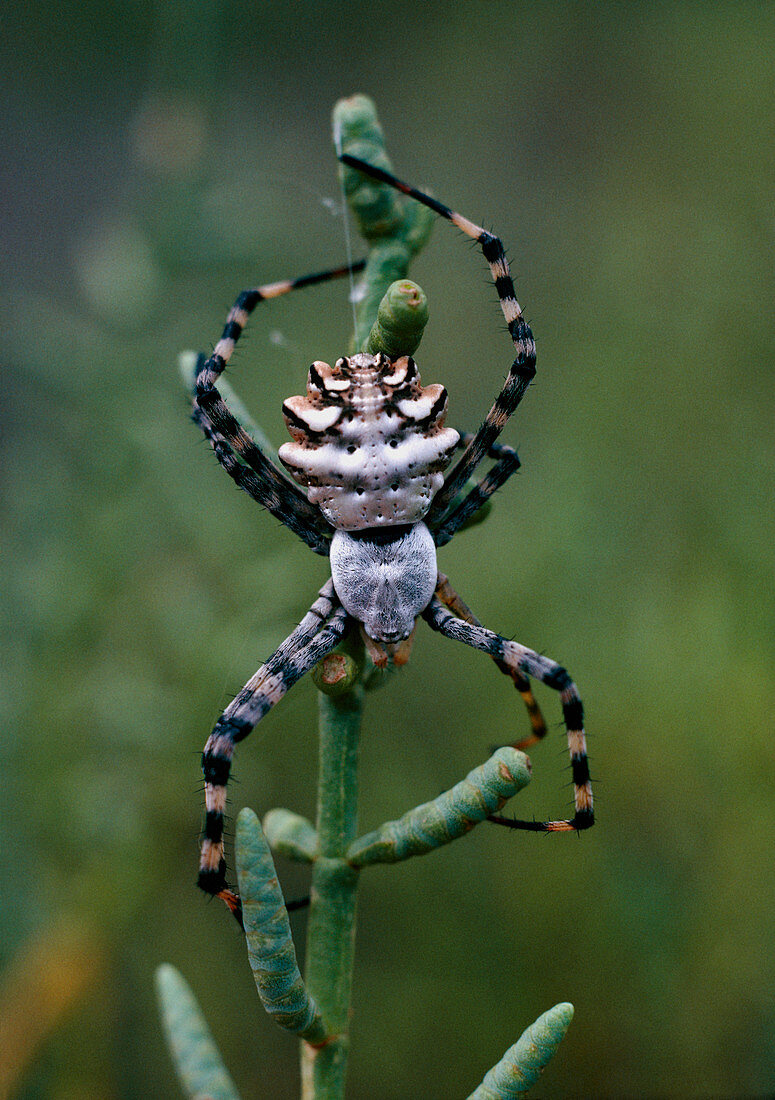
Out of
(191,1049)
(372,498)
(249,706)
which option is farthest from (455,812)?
(249,706)

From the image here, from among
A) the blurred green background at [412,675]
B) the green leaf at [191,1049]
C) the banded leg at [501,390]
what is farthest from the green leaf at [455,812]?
the blurred green background at [412,675]

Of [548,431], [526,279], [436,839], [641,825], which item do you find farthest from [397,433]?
[526,279]

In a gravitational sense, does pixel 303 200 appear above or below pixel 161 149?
above

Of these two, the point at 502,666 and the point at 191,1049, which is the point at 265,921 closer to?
the point at 191,1049

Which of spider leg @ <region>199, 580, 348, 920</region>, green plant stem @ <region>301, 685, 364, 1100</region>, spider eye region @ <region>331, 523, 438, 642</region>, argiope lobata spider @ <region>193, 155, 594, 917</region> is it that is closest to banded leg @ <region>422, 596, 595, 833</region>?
argiope lobata spider @ <region>193, 155, 594, 917</region>

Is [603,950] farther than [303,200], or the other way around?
[303,200]

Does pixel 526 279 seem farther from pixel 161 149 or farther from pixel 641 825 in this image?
pixel 641 825

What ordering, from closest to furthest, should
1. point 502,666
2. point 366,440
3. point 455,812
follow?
point 455,812, point 366,440, point 502,666
